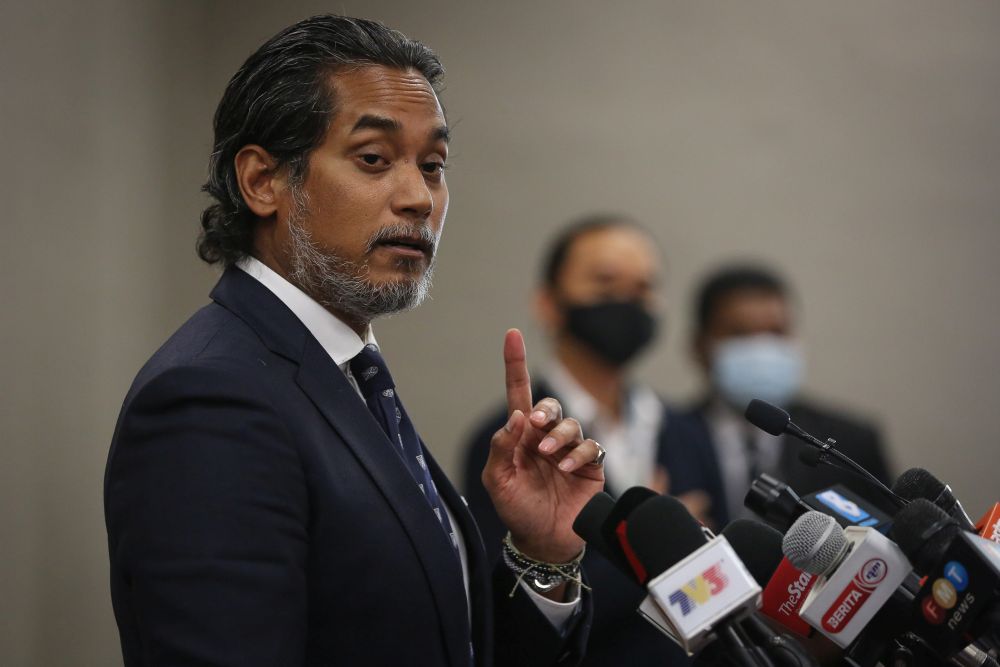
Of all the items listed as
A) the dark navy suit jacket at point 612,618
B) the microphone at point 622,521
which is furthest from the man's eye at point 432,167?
the dark navy suit jacket at point 612,618

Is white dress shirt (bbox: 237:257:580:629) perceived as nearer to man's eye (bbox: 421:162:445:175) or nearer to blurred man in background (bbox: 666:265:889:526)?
man's eye (bbox: 421:162:445:175)

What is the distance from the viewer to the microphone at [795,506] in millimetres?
1345

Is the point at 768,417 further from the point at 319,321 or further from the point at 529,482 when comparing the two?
the point at 319,321

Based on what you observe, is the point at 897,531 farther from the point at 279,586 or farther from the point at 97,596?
the point at 97,596

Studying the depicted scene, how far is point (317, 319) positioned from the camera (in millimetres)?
1658

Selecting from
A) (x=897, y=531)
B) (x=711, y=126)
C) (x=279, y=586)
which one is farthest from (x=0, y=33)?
(x=711, y=126)

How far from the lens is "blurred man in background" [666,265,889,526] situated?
3531 mm

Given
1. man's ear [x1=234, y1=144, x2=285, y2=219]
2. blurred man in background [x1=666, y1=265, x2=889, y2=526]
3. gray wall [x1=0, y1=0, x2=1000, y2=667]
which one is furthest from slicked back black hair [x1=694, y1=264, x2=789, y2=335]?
man's ear [x1=234, y1=144, x2=285, y2=219]

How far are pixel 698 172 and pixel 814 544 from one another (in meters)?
4.25

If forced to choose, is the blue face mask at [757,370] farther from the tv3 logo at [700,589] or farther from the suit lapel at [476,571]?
the tv3 logo at [700,589]

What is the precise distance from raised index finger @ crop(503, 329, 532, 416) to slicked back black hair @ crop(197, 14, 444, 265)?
0.43 metres

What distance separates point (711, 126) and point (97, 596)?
3.46 metres

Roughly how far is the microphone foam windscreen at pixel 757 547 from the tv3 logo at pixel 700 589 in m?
0.31

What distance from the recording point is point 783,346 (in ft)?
13.9
